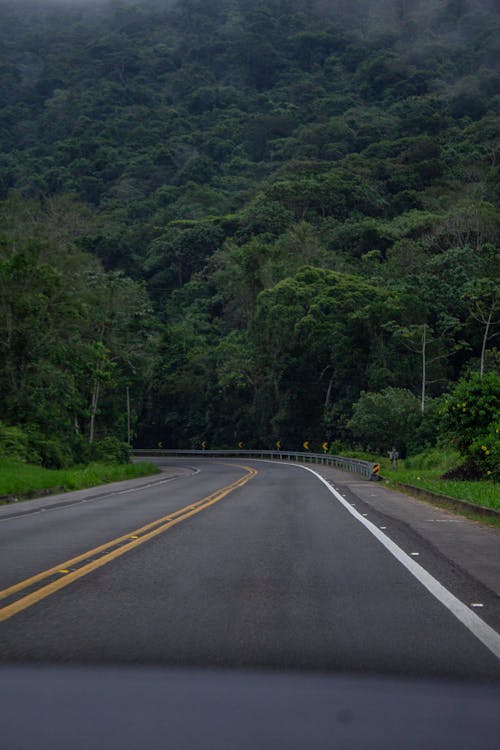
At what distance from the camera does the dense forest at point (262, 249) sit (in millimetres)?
47719

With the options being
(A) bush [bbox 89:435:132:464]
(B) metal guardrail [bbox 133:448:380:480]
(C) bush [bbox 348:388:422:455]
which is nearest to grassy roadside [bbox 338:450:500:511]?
(B) metal guardrail [bbox 133:448:380:480]

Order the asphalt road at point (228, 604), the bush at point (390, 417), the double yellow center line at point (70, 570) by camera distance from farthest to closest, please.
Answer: the bush at point (390, 417)
the double yellow center line at point (70, 570)
the asphalt road at point (228, 604)

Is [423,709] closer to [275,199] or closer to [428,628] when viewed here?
[428,628]

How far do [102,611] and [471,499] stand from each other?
41.5 feet

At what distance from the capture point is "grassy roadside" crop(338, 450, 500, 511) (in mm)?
18545

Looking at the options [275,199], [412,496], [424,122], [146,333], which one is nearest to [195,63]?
[424,122]

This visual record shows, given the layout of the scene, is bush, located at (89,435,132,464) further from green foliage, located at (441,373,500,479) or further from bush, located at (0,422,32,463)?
green foliage, located at (441,373,500,479)

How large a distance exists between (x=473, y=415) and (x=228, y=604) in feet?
65.0

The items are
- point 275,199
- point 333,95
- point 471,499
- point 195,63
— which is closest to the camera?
point 471,499

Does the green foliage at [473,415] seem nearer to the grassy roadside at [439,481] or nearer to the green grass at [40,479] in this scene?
the grassy roadside at [439,481]

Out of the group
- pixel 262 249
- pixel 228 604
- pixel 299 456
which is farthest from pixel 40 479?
pixel 262 249

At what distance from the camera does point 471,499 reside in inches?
714

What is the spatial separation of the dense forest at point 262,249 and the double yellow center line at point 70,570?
1348 cm

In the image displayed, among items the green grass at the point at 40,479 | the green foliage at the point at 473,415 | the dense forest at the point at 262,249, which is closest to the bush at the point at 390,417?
the dense forest at the point at 262,249
